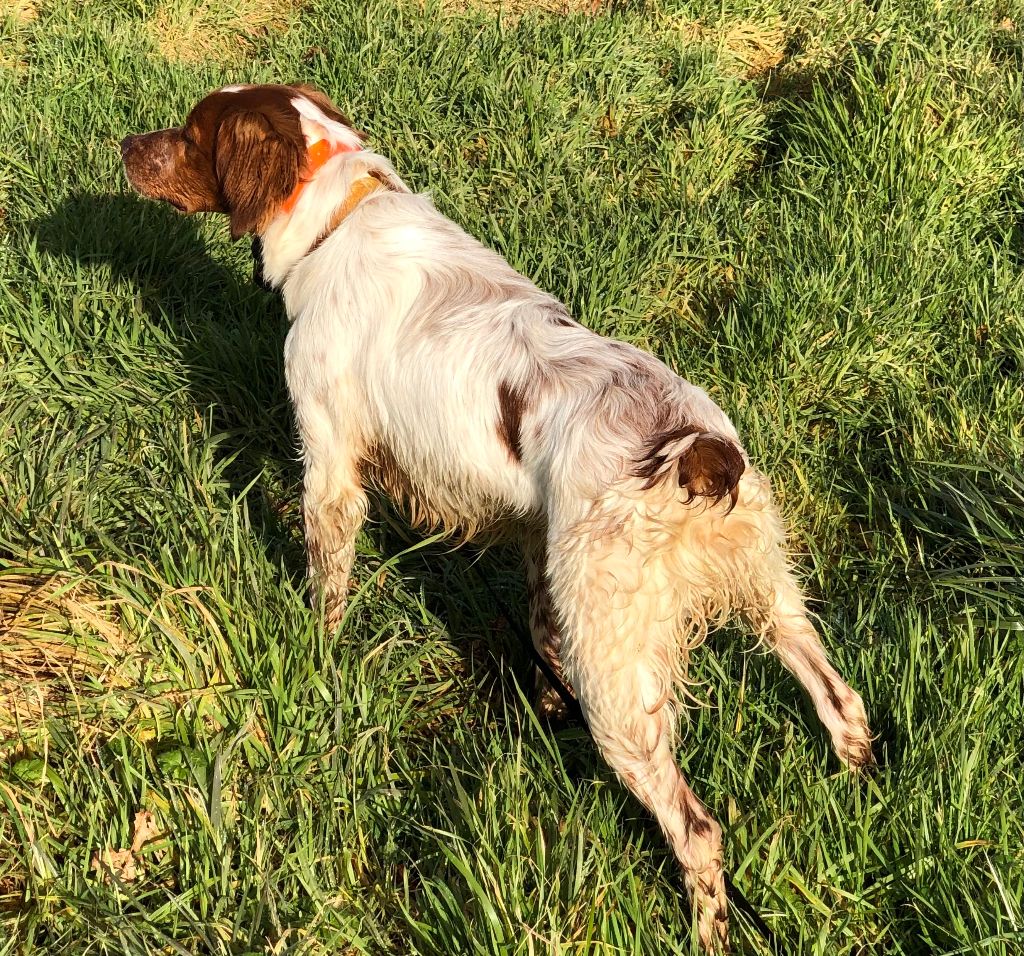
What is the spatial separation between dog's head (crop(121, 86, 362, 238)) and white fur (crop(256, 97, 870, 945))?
6 centimetres

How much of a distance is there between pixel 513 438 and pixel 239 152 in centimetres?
133

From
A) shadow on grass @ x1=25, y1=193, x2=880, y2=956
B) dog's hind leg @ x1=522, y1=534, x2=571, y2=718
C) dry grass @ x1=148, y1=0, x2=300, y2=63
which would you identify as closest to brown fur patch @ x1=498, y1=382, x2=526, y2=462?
dog's hind leg @ x1=522, y1=534, x2=571, y2=718

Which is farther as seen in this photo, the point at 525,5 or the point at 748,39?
the point at 525,5

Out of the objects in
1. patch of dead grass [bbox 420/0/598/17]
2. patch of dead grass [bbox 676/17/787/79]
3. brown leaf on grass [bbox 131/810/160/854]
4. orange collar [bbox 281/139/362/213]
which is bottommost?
brown leaf on grass [bbox 131/810/160/854]

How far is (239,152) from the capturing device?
3158mm

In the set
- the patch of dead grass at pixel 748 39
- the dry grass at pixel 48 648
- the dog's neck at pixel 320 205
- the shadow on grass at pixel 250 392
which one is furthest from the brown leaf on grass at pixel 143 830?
the patch of dead grass at pixel 748 39

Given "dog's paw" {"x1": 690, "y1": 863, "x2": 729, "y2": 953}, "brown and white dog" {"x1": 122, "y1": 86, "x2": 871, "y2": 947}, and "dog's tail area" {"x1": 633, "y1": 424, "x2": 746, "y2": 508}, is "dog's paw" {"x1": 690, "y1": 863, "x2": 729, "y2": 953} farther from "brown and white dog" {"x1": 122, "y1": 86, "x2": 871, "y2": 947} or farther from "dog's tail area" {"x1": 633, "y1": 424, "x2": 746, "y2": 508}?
"dog's tail area" {"x1": 633, "y1": 424, "x2": 746, "y2": 508}

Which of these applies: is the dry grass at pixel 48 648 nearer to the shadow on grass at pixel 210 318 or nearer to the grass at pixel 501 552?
the grass at pixel 501 552

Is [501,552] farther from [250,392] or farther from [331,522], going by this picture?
[250,392]

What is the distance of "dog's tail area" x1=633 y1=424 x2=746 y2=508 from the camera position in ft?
7.44

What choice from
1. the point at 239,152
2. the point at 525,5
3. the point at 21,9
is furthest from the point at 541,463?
the point at 21,9

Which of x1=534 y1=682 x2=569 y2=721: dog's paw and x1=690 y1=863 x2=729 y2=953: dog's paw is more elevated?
x1=690 y1=863 x2=729 y2=953: dog's paw

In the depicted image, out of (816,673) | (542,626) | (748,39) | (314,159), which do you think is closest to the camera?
(816,673)

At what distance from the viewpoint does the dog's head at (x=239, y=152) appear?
3.14 meters
